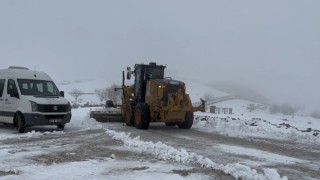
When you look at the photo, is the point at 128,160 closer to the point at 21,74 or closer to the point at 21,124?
the point at 21,124

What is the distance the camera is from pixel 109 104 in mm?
23188

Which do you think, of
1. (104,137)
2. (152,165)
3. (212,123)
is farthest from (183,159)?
(212,123)

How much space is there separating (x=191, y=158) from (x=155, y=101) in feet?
28.6

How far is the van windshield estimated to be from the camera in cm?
1694

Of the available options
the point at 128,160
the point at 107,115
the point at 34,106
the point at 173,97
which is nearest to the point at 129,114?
the point at 107,115

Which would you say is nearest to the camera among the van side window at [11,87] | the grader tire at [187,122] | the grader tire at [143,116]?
the van side window at [11,87]

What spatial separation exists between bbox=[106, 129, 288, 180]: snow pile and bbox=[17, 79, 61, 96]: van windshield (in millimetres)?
4730

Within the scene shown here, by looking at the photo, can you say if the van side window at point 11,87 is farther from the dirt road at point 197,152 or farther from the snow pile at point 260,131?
the snow pile at point 260,131

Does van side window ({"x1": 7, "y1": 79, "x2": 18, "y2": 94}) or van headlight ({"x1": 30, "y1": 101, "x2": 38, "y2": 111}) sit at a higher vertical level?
van side window ({"x1": 7, "y1": 79, "x2": 18, "y2": 94})

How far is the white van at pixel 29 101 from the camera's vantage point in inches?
635

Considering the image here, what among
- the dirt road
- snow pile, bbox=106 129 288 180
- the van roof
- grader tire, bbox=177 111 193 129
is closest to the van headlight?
the dirt road

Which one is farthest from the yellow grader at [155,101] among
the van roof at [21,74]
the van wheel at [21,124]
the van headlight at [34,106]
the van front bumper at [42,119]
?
the van wheel at [21,124]

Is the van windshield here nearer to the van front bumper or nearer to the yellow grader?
the van front bumper

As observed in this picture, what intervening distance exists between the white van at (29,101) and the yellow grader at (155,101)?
11.2ft
